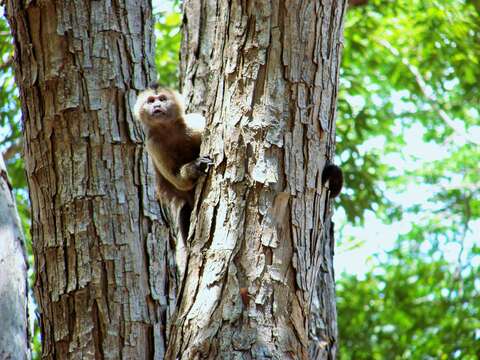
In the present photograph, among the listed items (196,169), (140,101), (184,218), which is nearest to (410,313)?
(184,218)

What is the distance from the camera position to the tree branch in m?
10.5

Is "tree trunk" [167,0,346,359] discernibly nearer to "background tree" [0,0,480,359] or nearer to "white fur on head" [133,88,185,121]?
"white fur on head" [133,88,185,121]

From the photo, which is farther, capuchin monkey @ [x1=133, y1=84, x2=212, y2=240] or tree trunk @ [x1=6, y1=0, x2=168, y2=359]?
capuchin monkey @ [x1=133, y1=84, x2=212, y2=240]

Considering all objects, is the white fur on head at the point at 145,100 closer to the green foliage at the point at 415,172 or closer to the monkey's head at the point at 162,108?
the monkey's head at the point at 162,108

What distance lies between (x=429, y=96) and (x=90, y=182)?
7.90 meters

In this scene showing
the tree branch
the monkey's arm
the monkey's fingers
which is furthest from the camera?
the tree branch

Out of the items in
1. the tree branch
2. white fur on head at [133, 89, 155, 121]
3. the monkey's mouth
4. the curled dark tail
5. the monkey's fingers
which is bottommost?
the curled dark tail

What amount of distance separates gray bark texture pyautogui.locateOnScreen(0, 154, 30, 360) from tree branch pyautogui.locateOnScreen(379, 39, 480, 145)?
7.22m

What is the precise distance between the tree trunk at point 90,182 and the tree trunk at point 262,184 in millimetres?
752

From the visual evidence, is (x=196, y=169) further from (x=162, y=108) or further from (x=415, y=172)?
(x=415, y=172)

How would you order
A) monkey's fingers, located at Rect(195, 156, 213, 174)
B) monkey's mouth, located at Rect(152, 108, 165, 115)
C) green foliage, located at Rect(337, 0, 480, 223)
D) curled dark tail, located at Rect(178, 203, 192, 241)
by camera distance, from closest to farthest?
1. monkey's fingers, located at Rect(195, 156, 213, 174)
2. curled dark tail, located at Rect(178, 203, 192, 241)
3. monkey's mouth, located at Rect(152, 108, 165, 115)
4. green foliage, located at Rect(337, 0, 480, 223)

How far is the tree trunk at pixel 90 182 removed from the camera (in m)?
4.24

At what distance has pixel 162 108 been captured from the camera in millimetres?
5824

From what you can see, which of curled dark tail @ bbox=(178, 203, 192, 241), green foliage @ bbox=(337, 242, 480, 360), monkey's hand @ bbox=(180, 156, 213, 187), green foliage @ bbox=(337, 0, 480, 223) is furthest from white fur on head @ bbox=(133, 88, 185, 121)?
green foliage @ bbox=(337, 242, 480, 360)
